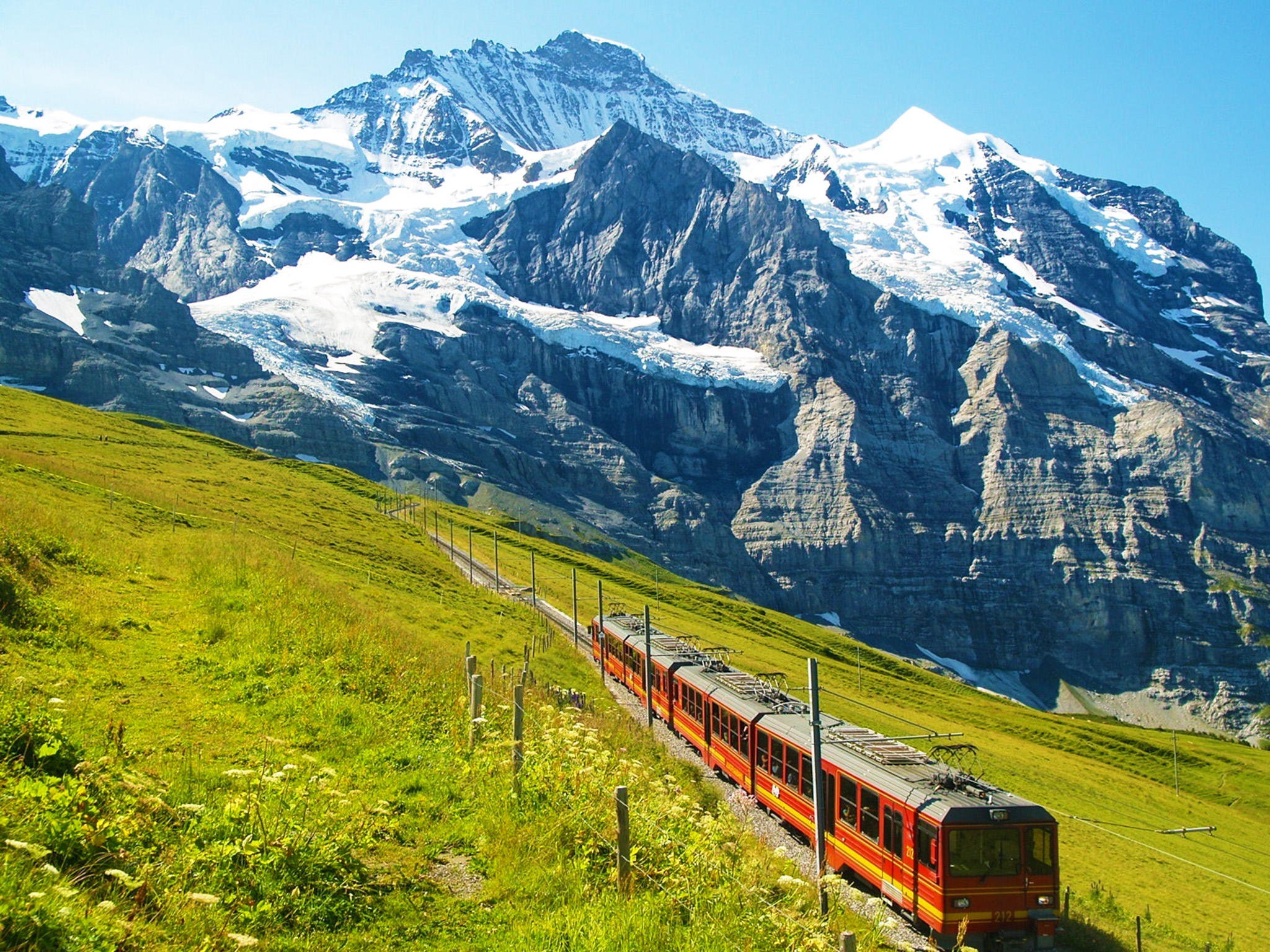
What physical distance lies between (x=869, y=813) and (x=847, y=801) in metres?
1.01

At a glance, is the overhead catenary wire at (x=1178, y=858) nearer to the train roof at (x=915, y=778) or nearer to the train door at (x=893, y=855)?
the train roof at (x=915, y=778)

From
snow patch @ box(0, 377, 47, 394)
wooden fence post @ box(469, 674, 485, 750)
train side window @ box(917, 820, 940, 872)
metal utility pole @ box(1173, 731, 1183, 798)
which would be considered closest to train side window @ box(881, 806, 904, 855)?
train side window @ box(917, 820, 940, 872)

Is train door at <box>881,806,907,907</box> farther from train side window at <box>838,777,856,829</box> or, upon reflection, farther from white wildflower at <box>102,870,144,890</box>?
white wildflower at <box>102,870,144,890</box>

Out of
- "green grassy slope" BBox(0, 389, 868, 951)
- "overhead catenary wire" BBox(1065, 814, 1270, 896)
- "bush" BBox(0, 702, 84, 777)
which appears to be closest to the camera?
"green grassy slope" BBox(0, 389, 868, 951)

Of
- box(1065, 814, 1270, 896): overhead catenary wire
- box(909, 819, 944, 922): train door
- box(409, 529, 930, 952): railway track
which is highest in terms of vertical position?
box(909, 819, 944, 922): train door

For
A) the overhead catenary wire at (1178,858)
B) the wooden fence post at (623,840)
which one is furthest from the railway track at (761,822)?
the overhead catenary wire at (1178,858)

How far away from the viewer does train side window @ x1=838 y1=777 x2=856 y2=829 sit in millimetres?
21266

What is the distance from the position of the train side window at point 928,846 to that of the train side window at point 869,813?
1.59 meters

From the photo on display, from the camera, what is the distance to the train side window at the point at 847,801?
69.8 feet

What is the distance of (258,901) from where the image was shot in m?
7.95

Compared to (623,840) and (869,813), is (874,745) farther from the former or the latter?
(623,840)

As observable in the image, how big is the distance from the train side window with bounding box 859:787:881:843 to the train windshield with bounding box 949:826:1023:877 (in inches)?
92.4

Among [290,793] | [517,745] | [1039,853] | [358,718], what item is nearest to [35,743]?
[290,793]

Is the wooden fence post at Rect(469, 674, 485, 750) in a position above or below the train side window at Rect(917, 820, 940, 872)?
above
